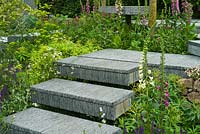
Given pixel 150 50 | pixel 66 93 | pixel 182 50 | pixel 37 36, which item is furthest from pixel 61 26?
pixel 66 93

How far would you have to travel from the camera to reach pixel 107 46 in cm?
579

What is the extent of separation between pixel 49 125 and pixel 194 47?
8.40 feet

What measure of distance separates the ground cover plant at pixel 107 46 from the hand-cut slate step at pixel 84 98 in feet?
0.45

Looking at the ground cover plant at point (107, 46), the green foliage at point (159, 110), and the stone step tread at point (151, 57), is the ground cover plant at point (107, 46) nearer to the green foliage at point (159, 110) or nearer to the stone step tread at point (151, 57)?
the green foliage at point (159, 110)

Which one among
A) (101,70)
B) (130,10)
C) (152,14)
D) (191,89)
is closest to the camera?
(191,89)

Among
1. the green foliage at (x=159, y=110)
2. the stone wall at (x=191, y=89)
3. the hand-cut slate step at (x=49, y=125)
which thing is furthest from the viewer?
the stone wall at (x=191, y=89)

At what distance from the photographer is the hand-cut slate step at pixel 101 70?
3.98 meters

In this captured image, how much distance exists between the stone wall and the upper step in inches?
9.7

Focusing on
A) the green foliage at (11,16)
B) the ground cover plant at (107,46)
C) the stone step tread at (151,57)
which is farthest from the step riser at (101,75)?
the green foliage at (11,16)

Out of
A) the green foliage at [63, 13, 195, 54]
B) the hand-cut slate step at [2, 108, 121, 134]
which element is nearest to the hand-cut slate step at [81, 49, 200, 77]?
the green foliage at [63, 13, 195, 54]

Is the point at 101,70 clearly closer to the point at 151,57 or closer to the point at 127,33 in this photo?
the point at 151,57

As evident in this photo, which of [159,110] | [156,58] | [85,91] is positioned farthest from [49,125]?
[156,58]

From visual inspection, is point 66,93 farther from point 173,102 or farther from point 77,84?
point 173,102

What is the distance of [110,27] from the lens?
6469mm
